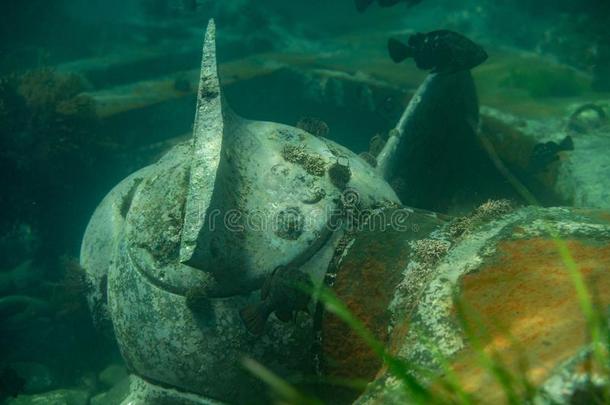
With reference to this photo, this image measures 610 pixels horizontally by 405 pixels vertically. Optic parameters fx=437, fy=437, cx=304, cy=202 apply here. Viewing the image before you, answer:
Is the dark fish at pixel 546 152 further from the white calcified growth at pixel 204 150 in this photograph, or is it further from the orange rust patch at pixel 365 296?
the white calcified growth at pixel 204 150

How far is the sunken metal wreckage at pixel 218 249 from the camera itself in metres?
3.13

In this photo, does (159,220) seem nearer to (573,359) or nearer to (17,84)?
(573,359)

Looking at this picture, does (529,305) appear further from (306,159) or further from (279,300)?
(306,159)

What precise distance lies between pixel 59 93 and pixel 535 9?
64.7 feet

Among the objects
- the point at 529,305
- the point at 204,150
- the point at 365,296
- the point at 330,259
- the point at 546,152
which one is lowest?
the point at 546,152

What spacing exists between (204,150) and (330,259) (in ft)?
4.00

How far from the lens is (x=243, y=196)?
339 cm

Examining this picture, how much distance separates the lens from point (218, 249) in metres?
2.98

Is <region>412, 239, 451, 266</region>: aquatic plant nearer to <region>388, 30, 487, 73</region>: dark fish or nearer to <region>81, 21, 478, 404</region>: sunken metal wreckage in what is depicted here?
<region>81, 21, 478, 404</region>: sunken metal wreckage

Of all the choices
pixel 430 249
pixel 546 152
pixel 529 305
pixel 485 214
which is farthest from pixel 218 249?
pixel 546 152

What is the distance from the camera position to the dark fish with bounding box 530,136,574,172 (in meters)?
6.21

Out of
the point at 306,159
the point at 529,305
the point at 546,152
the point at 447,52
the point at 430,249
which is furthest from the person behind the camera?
the point at 546,152

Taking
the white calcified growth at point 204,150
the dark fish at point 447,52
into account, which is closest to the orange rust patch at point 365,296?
the white calcified growth at point 204,150

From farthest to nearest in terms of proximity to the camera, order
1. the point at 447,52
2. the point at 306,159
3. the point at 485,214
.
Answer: the point at 447,52
the point at 306,159
the point at 485,214
